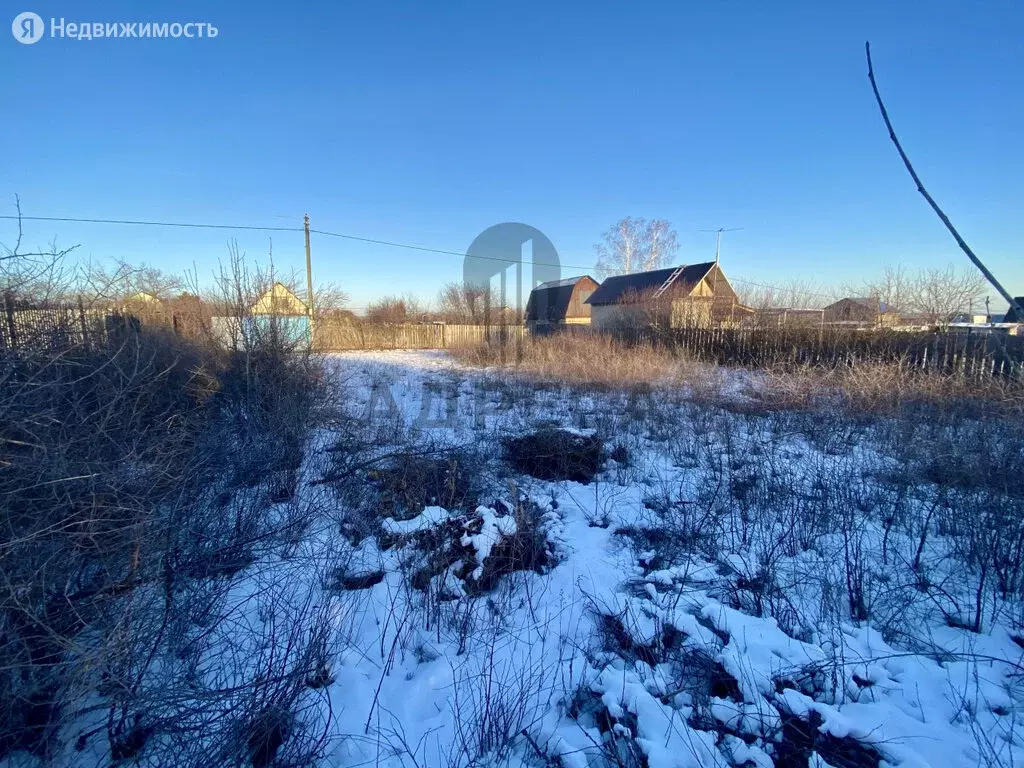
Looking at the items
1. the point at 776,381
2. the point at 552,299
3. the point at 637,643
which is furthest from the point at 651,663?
the point at 552,299

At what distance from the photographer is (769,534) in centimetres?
305

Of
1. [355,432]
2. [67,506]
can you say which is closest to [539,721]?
[67,506]

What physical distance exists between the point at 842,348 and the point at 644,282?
12986mm

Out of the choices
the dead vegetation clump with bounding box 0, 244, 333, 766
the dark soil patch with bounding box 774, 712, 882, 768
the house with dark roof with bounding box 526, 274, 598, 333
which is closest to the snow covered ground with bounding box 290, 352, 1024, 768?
the dark soil patch with bounding box 774, 712, 882, 768

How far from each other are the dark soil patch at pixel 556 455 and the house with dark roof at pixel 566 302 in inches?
944

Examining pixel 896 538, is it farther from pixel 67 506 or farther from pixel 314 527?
pixel 67 506

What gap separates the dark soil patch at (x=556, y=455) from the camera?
438cm

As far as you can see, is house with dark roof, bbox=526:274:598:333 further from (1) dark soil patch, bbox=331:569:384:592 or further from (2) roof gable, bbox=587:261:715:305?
(1) dark soil patch, bbox=331:569:384:592

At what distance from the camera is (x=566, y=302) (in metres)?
30.2

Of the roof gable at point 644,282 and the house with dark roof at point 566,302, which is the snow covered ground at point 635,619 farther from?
the house with dark roof at point 566,302

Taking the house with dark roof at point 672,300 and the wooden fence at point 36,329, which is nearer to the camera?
the wooden fence at point 36,329

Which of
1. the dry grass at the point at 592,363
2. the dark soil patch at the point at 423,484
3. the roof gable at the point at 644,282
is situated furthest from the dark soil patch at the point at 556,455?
the roof gable at the point at 644,282

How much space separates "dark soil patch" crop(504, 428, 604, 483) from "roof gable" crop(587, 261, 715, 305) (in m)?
15.9

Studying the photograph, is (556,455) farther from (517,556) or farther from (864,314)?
(864,314)
